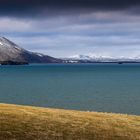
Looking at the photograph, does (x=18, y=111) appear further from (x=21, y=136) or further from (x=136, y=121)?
(x=136, y=121)

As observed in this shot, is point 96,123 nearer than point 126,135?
No

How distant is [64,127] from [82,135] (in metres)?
2.32

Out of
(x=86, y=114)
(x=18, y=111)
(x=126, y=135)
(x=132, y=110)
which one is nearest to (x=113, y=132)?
(x=126, y=135)

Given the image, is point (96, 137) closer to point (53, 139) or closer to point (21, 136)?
point (53, 139)

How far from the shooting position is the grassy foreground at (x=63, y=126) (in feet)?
123

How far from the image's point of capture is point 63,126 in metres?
39.8

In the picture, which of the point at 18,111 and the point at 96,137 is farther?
the point at 18,111

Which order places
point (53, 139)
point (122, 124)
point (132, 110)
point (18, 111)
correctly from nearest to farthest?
point (53, 139), point (122, 124), point (18, 111), point (132, 110)

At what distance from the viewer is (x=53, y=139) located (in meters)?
36.7

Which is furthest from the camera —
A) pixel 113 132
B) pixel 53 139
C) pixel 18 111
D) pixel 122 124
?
pixel 18 111

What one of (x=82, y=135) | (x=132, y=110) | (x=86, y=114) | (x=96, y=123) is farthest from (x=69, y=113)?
(x=132, y=110)

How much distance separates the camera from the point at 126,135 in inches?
1522

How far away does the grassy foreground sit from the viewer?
37438 millimetres

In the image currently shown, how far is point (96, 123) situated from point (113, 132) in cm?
268
